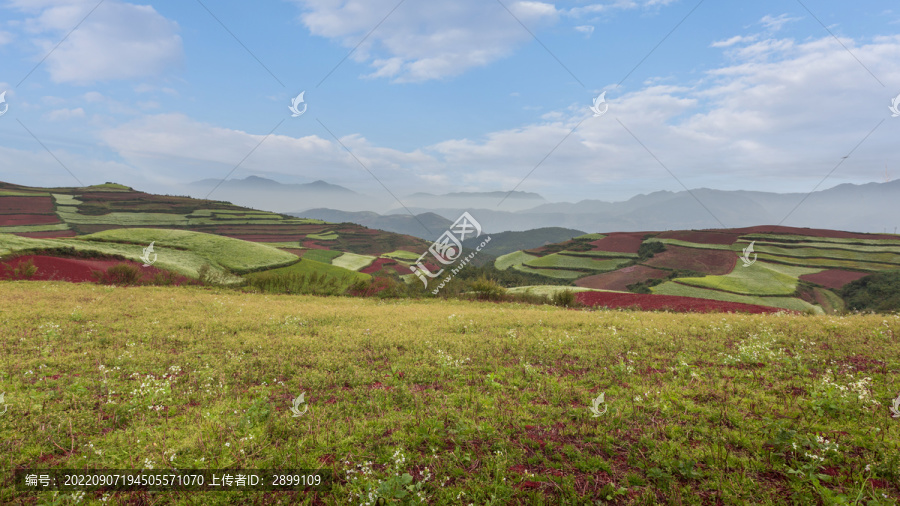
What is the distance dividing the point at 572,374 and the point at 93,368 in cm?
1371

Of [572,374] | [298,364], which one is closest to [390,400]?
[298,364]

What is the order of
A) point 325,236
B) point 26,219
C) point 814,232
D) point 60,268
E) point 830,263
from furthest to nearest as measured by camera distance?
1. point 325,236
2. point 26,219
3. point 814,232
4. point 830,263
5. point 60,268

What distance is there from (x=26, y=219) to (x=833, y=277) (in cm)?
16981

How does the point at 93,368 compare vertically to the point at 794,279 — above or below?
below

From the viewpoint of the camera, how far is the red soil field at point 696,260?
63.1m

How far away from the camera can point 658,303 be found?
31.6 m

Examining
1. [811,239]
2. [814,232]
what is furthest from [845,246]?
[814,232]

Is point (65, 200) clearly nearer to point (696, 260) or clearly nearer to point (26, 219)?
point (26, 219)

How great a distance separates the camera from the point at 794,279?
2114 inches

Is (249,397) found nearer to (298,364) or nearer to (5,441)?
(298,364)

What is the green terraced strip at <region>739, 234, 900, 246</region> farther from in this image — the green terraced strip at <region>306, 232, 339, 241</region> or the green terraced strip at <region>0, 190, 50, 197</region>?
the green terraced strip at <region>0, 190, 50, 197</region>

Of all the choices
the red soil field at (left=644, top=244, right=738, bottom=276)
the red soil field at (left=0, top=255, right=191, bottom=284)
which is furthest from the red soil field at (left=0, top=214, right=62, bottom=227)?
the red soil field at (left=644, top=244, right=738, bottom=276)

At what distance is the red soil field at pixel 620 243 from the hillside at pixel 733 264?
0.74ft

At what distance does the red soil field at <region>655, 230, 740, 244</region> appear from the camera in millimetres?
78188
